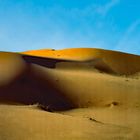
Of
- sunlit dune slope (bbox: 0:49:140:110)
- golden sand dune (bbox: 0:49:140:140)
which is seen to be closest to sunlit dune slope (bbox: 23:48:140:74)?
golden sand dune (bbox: 0:49:140:140)

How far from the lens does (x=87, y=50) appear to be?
22125 millimetres

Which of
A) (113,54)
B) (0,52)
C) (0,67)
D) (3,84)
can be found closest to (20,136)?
(3,84)

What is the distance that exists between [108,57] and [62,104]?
35.7 feet

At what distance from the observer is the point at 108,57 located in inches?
825

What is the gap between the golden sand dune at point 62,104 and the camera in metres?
6.14

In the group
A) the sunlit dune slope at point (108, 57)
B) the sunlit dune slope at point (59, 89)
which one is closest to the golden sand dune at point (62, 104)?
the sunlit dune slope at point (59, 89)

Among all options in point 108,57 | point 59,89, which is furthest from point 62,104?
point 108,57

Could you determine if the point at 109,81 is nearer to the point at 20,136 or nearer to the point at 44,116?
the point at 44,116

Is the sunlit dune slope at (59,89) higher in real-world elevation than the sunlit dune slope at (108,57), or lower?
lower

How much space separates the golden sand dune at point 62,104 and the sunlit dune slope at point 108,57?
458cm

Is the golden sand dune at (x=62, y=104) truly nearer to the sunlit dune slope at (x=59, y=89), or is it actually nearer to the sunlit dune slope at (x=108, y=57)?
the sunlit dune slope at (x=59, y=89)

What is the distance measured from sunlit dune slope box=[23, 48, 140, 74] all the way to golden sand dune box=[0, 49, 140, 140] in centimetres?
458

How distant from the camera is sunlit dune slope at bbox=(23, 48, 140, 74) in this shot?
20212 mm

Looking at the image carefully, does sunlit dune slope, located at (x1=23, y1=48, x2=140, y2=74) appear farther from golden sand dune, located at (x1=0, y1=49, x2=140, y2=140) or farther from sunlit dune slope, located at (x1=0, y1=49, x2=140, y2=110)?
sunlit dune slope, located at (x1=0, y1=49, x2=140, y2=110)
